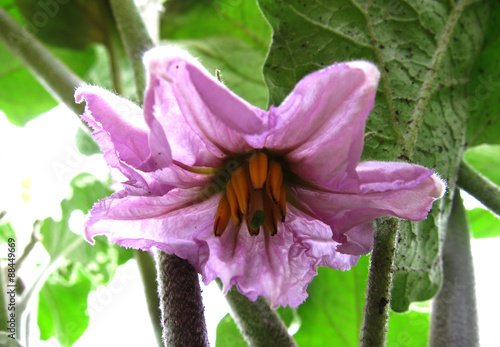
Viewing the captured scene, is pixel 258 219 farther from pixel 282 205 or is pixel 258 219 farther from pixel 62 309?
pixel 62 309

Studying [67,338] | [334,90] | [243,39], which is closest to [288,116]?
[334,90]

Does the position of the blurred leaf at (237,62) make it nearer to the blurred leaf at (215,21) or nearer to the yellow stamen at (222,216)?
the blurred leaf at (215,21)

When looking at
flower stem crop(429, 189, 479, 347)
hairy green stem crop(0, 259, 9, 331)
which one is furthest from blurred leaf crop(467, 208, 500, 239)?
hairy green stem crop(0, 259, 9, 331)

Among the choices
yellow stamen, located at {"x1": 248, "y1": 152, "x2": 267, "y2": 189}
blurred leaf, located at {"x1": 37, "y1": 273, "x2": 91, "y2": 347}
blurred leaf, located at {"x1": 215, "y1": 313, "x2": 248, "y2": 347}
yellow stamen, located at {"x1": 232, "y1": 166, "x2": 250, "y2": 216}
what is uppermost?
yellow stamen, located at {"x1": 248, "y1": 152, "x2": 267, "y2": 189}

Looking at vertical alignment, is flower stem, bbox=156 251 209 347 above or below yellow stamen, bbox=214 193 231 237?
below

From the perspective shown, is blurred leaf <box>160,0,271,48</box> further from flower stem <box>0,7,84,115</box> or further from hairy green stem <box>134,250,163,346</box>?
hairy green stem <box>134,250,163,346</box>

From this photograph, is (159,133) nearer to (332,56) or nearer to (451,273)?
(332,56)

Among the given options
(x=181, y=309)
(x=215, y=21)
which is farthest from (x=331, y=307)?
(x=215, y=21)
